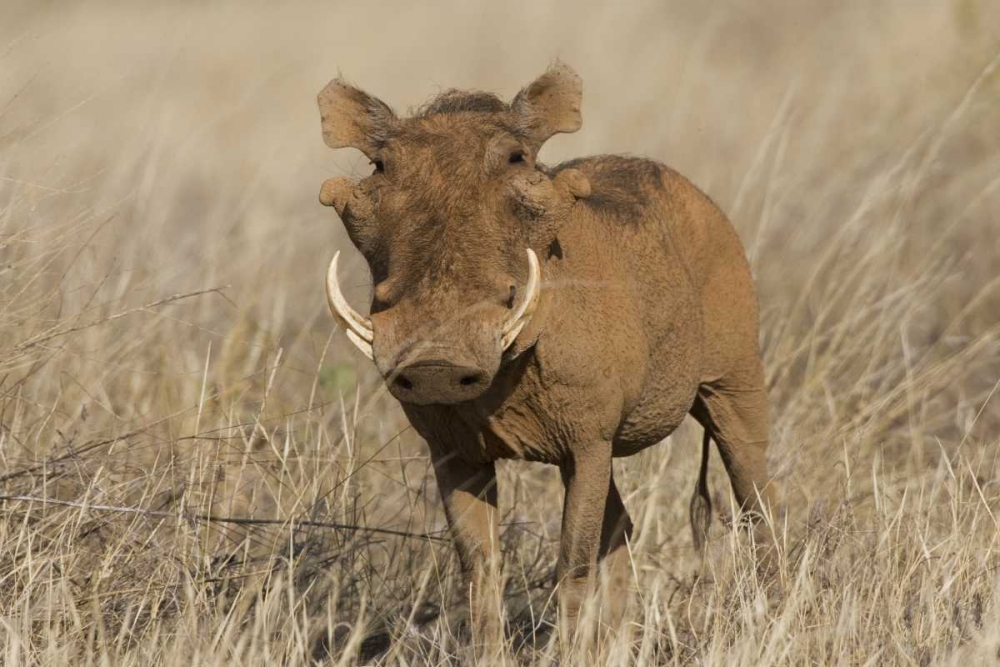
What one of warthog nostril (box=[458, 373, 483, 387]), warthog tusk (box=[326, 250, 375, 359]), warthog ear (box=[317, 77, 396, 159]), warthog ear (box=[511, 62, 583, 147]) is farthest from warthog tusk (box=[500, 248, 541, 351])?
warthog ear (box=[317, 77, 396, 159])

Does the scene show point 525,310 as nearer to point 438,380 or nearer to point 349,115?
point 438,380

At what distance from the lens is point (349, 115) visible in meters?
4.21

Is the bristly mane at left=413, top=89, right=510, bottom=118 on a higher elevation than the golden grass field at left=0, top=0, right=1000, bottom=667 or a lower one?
higher

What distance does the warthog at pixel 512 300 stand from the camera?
371cm

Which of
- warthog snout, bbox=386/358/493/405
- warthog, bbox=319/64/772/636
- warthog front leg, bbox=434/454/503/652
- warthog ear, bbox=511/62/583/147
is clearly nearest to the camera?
warthog snout, bbox=386/358/493/405

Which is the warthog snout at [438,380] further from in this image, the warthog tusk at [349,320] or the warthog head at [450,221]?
the warthog tusk at [349,320]

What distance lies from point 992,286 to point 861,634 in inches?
145

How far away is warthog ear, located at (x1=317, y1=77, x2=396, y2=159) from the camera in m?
4.17

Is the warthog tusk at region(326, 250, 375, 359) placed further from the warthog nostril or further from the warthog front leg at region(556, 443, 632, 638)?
the warthog front leg at region(556, 443, 632, 638)

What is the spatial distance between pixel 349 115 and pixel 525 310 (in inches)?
32.6

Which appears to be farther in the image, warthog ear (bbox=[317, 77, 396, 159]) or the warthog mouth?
warthog ear (bbox=[317, 77, 396, 159])

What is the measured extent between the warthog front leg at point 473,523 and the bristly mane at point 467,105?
90cm

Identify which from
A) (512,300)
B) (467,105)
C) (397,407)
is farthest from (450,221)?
(397,407)

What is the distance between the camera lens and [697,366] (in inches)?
191
